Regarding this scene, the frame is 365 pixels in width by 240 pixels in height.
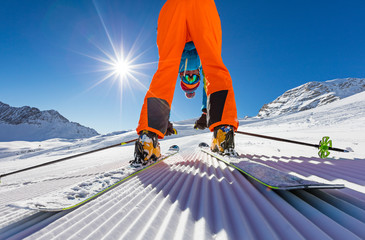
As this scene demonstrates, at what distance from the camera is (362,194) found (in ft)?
1.47

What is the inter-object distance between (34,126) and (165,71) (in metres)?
89.8

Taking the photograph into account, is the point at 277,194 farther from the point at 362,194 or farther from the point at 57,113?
the point at 57,113

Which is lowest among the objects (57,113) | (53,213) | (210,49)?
(53,213)

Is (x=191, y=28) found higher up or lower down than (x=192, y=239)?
Answer: higher up

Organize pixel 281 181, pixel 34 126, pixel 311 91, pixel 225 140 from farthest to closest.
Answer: pixel 311 91
pixel 34 126
pixel 225 140
pixel 281 181

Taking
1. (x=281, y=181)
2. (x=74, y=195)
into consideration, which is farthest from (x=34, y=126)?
(x=281, y=181)

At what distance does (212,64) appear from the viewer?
1169 millimetres

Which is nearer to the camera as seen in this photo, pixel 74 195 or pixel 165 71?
pixel 74 195

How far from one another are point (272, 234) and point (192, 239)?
16cm

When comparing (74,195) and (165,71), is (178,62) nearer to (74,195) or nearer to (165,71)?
(165,71)

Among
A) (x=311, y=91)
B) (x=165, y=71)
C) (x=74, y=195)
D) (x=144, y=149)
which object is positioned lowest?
(x=74, y=195)

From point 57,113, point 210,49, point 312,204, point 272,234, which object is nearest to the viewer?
point 272,234

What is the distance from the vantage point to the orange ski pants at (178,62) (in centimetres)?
108

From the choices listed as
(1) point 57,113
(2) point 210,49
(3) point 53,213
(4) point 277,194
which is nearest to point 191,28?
(2) point 210,49
